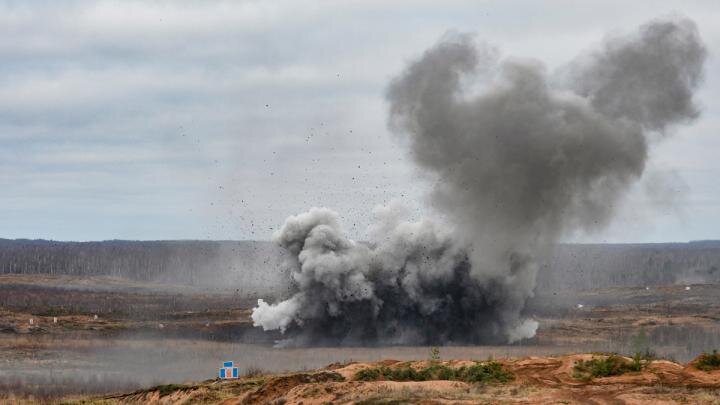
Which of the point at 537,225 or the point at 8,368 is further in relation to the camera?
the point at 537,225

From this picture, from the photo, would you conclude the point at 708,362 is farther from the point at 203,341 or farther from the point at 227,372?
the point at 203,341

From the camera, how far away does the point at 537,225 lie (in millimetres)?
80562

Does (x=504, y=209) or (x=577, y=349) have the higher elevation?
(x=504, y=209)

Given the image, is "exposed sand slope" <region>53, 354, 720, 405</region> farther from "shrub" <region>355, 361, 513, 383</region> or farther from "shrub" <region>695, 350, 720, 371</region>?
"shrub" <region>355, 361, 513, 383</region>

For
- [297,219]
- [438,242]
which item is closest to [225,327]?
[297,219]

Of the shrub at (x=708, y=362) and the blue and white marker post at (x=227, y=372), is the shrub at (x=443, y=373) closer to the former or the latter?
the shrub at (x=708, y=362)

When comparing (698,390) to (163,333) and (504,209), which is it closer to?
(504,209)

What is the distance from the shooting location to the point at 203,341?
83000mm

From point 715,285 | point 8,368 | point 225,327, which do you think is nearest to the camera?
point 8,368

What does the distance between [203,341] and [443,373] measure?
4067cm

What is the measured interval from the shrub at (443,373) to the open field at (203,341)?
2052mm

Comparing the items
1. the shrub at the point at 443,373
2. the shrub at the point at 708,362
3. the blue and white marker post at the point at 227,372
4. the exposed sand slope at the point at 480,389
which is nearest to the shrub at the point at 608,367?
the exposed sand slope at the point at 480,389

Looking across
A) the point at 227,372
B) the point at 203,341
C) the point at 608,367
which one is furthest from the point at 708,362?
the point at 203,341

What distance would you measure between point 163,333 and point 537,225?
3427 centimetres
